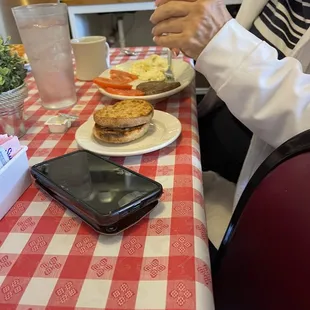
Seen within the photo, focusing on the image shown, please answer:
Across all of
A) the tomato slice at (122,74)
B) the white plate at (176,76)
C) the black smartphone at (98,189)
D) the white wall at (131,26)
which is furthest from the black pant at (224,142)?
the white wall at (131,26)

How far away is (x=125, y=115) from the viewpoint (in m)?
0.70

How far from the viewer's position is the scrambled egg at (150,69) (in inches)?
39.9

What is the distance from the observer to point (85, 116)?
2.86 ft

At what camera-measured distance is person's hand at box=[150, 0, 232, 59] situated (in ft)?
2.22

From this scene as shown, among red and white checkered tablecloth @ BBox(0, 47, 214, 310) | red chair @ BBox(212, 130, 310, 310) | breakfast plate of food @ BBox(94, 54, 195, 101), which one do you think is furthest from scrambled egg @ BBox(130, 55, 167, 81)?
red chair @ BBox(212, 130, 310, 310)

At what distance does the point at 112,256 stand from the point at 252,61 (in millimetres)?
403

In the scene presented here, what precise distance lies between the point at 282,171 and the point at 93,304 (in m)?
0.31

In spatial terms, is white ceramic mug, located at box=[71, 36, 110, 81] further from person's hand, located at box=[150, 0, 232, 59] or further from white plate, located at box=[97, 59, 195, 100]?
person's hand, located at box=[150, 0, 232, 59]

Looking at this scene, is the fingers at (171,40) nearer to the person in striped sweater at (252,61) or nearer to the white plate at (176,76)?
the person in striped sweater at (252,61)

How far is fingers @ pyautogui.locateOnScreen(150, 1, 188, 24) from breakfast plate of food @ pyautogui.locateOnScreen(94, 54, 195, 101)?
192 mm

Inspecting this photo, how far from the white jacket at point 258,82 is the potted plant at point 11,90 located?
14.7 inches

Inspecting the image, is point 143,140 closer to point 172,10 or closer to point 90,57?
point 172,10

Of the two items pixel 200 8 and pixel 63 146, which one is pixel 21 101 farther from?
pixel 200 8

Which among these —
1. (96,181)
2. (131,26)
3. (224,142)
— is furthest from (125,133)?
(131,26)
